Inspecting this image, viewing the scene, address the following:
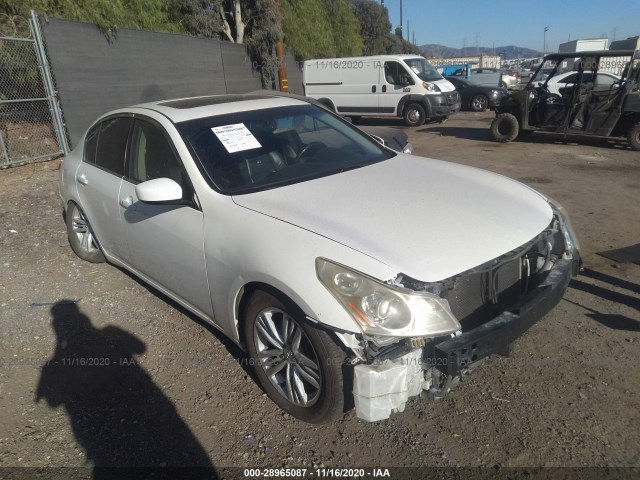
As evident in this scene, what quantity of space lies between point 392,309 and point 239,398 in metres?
1.24

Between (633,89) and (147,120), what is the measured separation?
9866 millimetres

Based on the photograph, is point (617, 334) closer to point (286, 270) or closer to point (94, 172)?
point (286, 270)

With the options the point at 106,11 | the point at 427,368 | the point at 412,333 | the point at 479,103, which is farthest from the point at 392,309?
the point at 479,103

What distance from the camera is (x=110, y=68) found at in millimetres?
10969

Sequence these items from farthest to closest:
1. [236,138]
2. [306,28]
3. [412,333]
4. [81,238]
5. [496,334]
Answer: [306,28]
[81,238]
[236,138]
[496,334]
[412,333]

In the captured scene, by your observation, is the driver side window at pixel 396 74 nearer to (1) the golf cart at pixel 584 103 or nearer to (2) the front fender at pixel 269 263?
(1) the golf cart at pixel 584 103

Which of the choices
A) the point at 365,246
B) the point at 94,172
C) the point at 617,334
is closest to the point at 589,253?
the point at 617,334

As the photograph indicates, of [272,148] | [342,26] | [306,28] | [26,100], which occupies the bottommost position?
[272,148]

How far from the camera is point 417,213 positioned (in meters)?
2.66

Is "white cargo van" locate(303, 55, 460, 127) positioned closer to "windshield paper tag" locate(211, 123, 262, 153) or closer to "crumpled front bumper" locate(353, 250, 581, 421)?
"windshield paper tag" locate(211, 123, 262, 153)

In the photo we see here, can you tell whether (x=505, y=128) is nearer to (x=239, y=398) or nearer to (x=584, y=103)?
(x=584, y=103)

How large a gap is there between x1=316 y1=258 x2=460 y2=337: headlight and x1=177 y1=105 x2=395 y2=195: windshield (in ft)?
3.59

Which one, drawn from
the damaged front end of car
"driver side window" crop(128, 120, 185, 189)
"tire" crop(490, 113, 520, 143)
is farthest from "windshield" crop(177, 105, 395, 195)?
"tire" crop(490, 113, 520, 143)

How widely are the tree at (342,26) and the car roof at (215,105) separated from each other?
2541 cm
